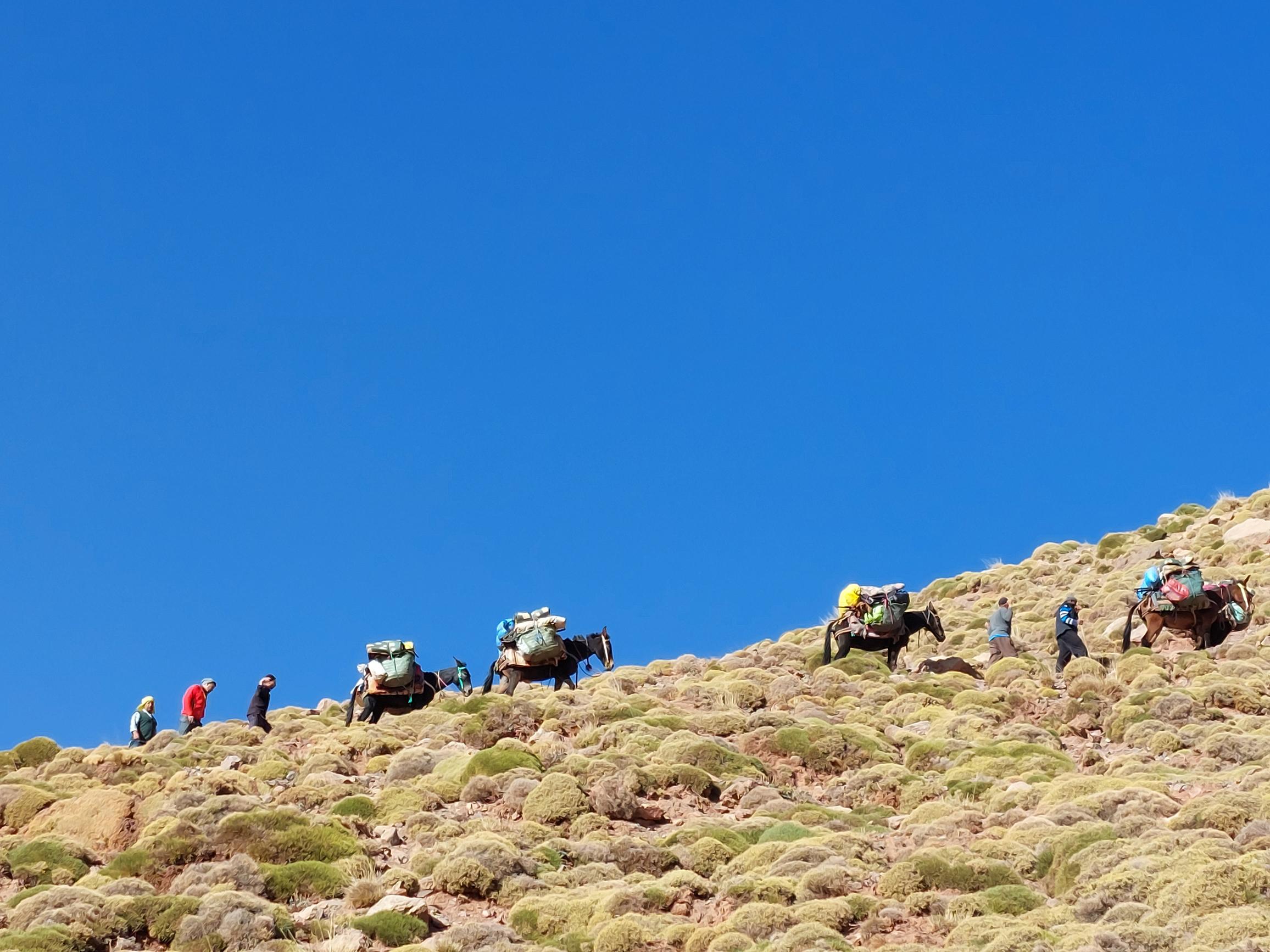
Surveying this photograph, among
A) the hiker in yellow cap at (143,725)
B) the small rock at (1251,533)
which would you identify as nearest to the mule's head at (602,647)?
the hiker in yellow cap at (143,725)

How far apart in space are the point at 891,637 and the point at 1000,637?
89.4 inches

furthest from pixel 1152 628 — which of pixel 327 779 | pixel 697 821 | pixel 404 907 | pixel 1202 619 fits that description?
pixel 404 907

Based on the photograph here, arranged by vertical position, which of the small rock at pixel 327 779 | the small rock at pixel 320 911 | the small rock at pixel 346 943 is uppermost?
the small rock at pixel 327 779

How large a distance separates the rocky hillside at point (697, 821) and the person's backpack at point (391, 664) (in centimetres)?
80

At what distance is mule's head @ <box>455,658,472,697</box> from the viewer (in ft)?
95.2

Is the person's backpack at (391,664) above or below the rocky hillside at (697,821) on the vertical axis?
above

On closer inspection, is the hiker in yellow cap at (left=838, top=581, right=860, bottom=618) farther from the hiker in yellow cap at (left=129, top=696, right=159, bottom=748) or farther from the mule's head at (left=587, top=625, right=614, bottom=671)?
the hiker in yellow cap at (left=129, top=696, right=159, bottom=748)

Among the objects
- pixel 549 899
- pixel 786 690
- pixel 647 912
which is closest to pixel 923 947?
pixel 647 912

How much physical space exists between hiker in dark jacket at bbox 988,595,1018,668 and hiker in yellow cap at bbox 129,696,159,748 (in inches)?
658

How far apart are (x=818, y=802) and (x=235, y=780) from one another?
8106 millimetres

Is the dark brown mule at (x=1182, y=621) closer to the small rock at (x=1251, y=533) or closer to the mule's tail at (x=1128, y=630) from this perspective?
the mule's tail at (x=1128, y=630)

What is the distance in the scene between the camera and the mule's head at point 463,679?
95.2ft

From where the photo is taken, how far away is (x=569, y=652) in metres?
29.7

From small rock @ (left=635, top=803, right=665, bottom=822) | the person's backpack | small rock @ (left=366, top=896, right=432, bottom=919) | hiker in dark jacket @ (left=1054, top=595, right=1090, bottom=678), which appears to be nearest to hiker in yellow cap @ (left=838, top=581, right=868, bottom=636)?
hiker in dark jacket @ (left=1054, top=595, right=1090, bottom=678)
